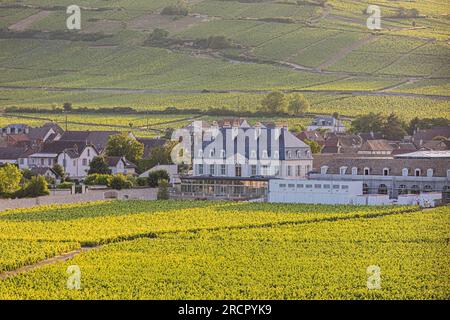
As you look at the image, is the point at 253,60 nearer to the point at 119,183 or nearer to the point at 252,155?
the point at 119,183

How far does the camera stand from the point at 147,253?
44.8 m

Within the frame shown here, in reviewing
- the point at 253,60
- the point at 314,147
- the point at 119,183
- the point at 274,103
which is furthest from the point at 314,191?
the point at 253,60

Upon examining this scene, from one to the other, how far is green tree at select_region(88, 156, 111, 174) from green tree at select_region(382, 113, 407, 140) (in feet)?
96.3

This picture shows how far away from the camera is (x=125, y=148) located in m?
88.9

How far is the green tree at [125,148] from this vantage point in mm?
88688

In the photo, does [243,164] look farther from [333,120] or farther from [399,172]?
[333,120]

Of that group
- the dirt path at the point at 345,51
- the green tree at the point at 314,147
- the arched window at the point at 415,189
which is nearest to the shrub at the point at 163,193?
the arched window at the point at 415,189

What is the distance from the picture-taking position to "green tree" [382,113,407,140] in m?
105

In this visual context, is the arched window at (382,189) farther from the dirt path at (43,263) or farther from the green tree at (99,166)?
the dirt path at (43,263)

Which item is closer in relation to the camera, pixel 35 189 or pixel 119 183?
pixel 35 189

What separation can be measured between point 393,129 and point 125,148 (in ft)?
84.9
